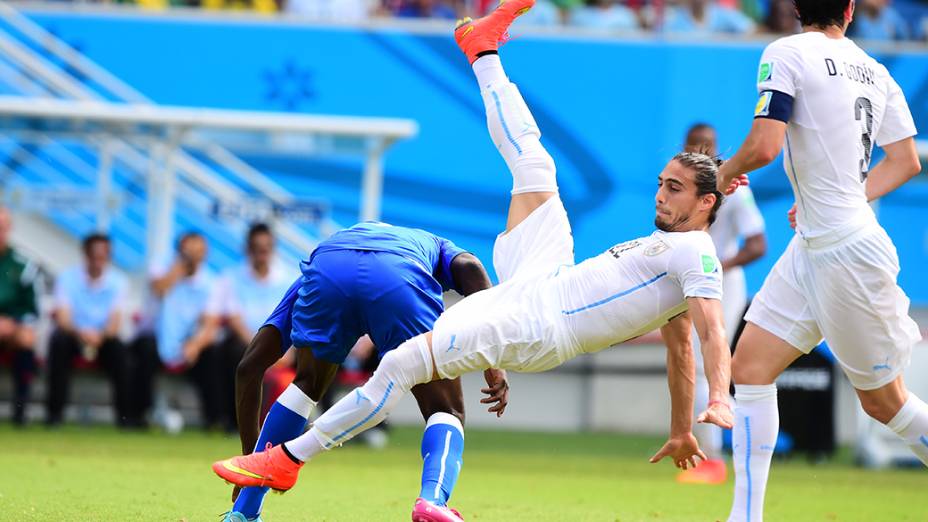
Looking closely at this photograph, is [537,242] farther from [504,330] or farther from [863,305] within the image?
[863,305]

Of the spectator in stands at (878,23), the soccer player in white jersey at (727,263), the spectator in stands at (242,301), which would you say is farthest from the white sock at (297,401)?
the spectator in stands at (878,23)

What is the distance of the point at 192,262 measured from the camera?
1437cm

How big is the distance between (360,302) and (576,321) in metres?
0.97

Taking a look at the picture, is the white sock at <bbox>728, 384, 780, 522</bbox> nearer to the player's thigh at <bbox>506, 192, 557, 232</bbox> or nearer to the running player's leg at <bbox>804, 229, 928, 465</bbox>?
the running player's leg at <bbox>804, 229, 928, 465</bbox>

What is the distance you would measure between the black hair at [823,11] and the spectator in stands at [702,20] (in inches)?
394

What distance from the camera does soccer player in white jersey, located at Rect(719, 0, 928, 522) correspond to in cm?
625

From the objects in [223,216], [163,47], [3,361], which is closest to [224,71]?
[163,47]

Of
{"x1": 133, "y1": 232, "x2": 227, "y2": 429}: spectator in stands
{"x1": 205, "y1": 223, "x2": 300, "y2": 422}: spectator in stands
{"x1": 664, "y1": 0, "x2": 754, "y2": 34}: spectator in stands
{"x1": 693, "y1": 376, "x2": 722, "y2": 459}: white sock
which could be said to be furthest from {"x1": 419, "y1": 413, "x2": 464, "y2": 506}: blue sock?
{"x1": 664, "y1": 0, "x2": 754, "y2": 34}: spectator in stands

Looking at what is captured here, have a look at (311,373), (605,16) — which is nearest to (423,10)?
(605,16)

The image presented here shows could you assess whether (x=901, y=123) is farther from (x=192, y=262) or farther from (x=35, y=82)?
(x=35, y=82)

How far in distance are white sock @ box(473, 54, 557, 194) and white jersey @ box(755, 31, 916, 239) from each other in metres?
1.03

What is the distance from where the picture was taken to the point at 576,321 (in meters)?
6.09

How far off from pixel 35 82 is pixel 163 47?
1.41 m

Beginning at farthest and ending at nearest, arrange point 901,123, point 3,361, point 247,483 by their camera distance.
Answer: point 3,361, point 901,123, point 247,483
